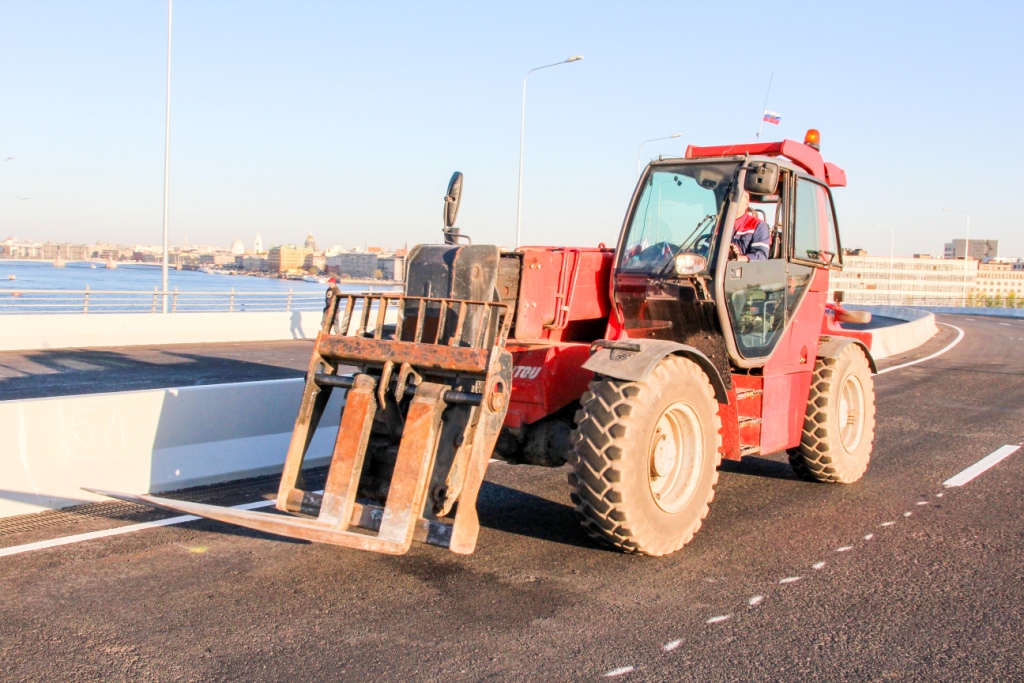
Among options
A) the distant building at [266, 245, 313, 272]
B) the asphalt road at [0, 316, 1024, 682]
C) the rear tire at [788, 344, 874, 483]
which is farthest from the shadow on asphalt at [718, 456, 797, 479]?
the distant building at [266, 245, 313, 272]

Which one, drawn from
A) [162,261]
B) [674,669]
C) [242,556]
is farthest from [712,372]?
[162,261]

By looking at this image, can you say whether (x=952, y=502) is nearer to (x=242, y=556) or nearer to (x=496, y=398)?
(x=496, y=398)

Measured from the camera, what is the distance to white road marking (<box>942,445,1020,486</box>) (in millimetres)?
8047

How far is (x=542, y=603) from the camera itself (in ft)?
15.6

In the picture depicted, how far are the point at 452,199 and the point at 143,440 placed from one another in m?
3.06

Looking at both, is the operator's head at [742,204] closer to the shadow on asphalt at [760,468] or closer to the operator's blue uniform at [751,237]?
the operator's blue uniform at [751,237]

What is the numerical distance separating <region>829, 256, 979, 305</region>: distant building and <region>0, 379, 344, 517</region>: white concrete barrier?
6448 cm

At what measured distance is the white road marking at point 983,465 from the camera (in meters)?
8.05

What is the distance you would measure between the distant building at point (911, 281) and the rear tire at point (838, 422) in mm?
62201

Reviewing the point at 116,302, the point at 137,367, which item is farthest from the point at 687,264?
the point at 116,302

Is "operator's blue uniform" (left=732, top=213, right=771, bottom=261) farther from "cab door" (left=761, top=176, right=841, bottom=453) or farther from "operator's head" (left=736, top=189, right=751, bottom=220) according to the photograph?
"cab door" (left=761, top=176, right=841, bottom=453)

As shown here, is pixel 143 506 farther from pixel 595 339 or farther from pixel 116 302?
pixel 116 302

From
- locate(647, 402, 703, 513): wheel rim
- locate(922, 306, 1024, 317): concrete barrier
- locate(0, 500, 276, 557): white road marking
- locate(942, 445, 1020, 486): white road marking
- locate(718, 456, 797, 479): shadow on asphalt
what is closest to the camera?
locate(0, 500, 276, 557): white road marking

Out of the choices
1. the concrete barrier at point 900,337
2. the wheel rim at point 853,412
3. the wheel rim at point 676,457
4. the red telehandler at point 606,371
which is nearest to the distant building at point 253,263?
the concrete barrier at point 900,337
